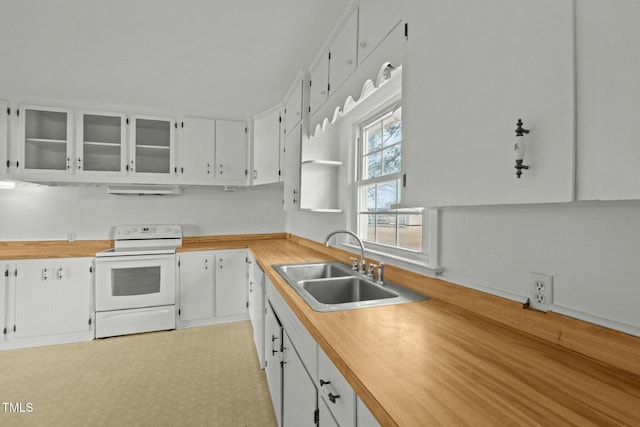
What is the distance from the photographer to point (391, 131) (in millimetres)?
1963

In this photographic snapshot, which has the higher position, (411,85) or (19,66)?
(19,66)

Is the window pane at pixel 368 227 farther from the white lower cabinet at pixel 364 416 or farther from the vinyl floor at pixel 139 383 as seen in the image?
the white lower cabinet at pixel 364 416

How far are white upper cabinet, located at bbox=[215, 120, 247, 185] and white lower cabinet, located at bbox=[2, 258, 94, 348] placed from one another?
157 centimetres

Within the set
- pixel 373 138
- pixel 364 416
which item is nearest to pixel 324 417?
pixel 364 416

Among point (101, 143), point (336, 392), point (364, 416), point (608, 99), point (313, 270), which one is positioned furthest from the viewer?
point (101, 143)

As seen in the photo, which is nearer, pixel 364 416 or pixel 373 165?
pixel 364 416

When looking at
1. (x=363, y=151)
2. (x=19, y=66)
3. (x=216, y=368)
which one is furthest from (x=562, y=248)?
(x=19, y=66)

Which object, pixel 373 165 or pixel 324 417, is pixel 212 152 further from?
pixel 324 417

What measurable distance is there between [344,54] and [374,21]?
0.32 meters

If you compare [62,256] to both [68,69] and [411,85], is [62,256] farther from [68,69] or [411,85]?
[411,85]

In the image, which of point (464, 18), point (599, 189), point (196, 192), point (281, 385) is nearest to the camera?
point (599, 189)

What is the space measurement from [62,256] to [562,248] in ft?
12.1

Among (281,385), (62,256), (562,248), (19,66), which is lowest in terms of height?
(281,385)

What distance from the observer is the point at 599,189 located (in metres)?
0.53
